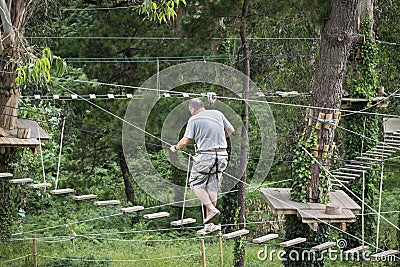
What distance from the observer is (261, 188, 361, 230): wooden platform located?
8047mm

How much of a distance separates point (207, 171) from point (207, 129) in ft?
1.40

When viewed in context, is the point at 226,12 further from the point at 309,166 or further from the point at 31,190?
the point at 31,190

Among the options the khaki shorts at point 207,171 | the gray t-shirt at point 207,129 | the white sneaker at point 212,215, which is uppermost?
the gray t-shirt at point 207,129

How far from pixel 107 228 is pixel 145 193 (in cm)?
142

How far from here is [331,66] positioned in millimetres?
8742

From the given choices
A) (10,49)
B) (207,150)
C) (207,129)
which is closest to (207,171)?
(207,150)

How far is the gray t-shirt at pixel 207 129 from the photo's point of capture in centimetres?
705

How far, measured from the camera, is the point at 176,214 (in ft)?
48.7

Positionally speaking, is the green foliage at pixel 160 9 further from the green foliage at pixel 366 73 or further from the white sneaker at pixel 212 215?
the green foliage at pixel 366 73

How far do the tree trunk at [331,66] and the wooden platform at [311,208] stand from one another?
289 mm

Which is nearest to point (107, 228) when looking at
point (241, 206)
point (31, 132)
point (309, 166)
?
point (241, 206)

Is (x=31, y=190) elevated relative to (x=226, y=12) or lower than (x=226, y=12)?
lower

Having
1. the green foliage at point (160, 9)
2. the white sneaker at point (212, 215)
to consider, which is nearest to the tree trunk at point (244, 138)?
the green foliage at point (160, 9)

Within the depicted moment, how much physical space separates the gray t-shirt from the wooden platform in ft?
5.22
